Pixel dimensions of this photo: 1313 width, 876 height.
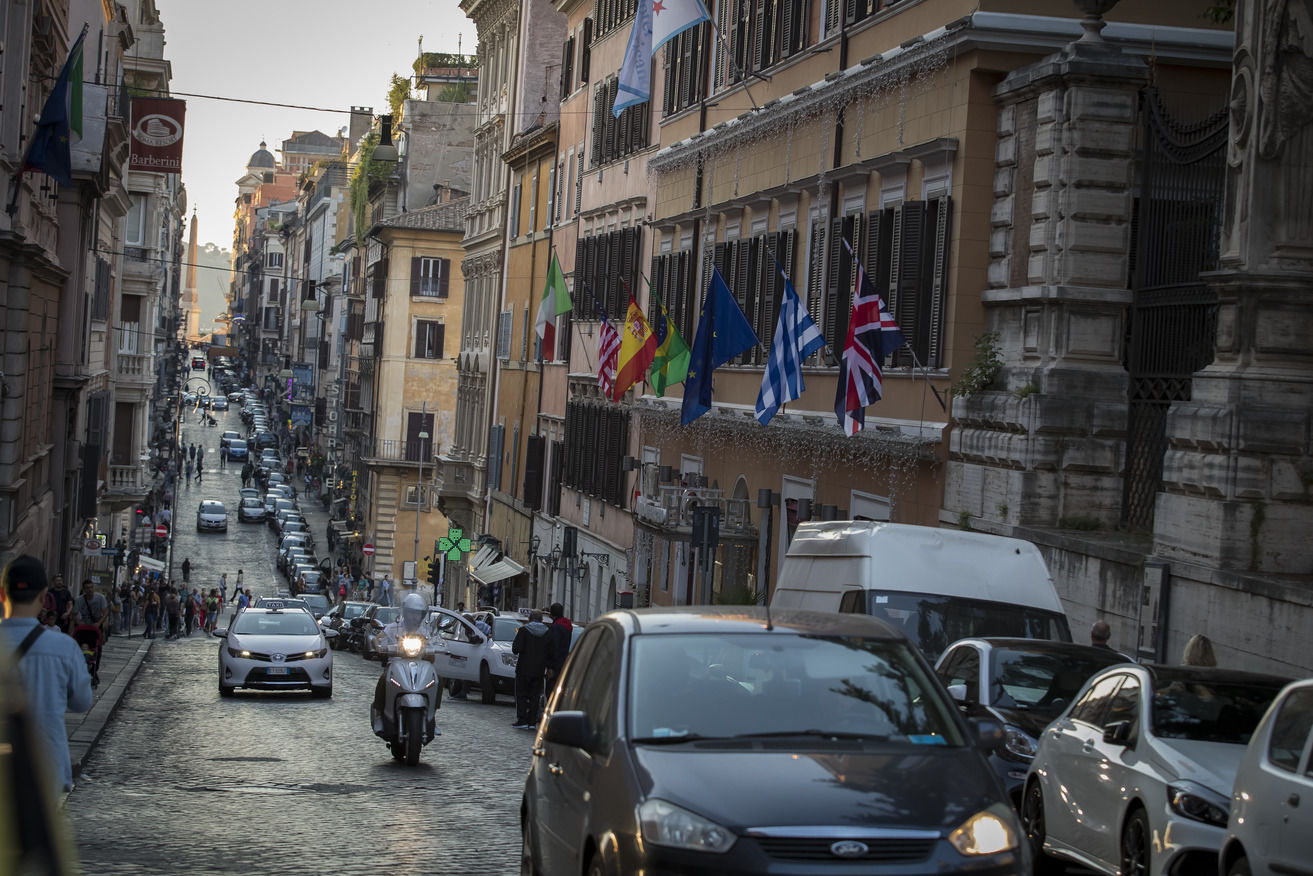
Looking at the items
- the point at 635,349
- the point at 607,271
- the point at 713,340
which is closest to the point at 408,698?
the point at 713,340

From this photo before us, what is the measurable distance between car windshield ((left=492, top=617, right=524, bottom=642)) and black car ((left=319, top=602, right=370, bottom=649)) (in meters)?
16.9

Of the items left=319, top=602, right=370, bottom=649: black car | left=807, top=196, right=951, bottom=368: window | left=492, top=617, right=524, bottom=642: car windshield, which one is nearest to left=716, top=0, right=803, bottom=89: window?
left=807, top=196, right=951, bottom=368: window

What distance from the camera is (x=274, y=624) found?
99.3 ft

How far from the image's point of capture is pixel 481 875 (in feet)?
40.2

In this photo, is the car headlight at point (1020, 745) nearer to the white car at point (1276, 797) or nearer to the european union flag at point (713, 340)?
the white car at point (1276, 797)

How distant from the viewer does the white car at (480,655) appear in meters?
31.6

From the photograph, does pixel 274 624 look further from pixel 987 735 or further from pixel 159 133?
pixel 987 735

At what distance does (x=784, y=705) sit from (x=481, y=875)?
4.37m

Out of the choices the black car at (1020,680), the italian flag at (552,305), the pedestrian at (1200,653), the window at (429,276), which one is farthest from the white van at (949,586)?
the window at (429,276)

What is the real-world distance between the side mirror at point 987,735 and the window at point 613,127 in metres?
34.4

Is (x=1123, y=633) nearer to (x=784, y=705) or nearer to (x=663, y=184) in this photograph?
(x=784, y=705)

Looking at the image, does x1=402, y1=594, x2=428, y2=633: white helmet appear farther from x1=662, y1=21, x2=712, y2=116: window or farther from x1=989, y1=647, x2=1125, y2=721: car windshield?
x1=662, y1=21, x2=712, y2=116: window

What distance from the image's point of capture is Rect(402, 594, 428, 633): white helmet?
19.2 m

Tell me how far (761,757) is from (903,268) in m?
18.3
